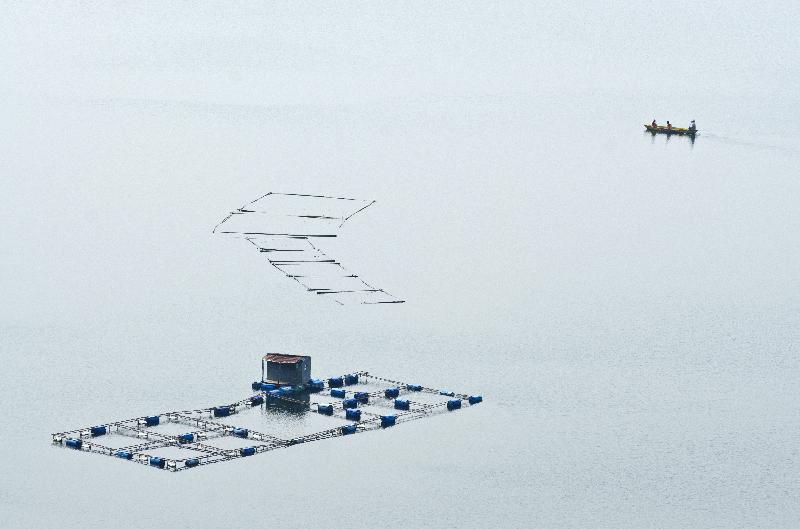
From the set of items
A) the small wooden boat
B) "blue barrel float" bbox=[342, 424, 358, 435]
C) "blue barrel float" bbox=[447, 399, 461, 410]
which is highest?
the small wooden boat

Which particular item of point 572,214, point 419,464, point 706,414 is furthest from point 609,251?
point 419,464

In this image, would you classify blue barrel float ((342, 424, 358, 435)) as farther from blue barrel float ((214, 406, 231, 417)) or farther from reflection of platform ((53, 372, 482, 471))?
blue barrel float ((214, 406, 231, 417))

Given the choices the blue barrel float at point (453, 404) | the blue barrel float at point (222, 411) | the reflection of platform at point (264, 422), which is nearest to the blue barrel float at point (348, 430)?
the reflection of platform at point (264, 422)

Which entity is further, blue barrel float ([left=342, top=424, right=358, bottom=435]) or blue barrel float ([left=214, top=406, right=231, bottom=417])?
blue barrel float ([left=214, top=406, right=231, bottom=417])

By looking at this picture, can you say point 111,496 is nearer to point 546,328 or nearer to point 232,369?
point 232,369

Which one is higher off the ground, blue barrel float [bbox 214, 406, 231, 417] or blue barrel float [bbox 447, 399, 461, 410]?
blue barrel float [bbox 447, 399, 461, 410]

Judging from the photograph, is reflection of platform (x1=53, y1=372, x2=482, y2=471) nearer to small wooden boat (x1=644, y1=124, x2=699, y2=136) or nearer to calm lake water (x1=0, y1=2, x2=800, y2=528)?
calm lake water (x1=0, y1=2, x2=800, y2=528)

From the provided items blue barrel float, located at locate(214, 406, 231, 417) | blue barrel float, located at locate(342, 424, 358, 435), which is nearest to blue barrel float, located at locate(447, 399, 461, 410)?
blue barrel float, located at locate(342, 424, 358, 435)

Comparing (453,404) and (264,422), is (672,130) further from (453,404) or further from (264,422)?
(264,422)

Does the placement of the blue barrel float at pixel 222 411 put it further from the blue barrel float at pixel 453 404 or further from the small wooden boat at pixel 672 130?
the small wooden boat at pixel 672 130
